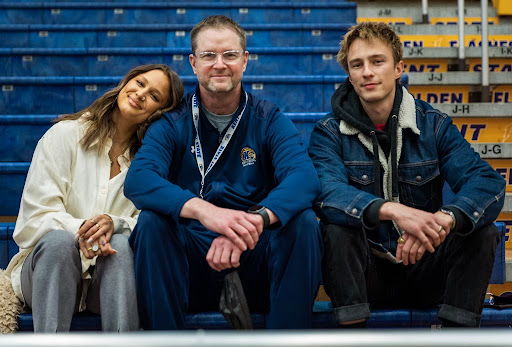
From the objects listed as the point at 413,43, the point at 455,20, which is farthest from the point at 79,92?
the point at 455,20

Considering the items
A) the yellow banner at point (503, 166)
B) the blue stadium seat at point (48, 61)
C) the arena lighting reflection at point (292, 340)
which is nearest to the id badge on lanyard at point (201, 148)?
the arena lighting reflection at point (292, 340)

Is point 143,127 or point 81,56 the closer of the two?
point 143,127

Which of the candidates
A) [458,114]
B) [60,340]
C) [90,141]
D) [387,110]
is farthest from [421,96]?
[60,340]

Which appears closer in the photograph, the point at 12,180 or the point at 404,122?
the point at 404,122

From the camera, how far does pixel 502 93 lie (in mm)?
2777

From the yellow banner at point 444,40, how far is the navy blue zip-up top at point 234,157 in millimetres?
1854

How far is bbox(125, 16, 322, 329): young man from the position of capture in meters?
1.26

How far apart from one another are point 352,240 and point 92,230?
1.83ft

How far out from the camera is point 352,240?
4.30 ft

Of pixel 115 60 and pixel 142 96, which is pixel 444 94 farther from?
pixel 142 96

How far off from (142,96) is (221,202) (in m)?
0.34

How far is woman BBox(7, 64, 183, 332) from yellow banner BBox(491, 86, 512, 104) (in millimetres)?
1736

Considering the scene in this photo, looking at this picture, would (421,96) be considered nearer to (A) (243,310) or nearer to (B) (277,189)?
(B) (277,189)

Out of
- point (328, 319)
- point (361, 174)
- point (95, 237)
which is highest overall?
point (361, 174)
